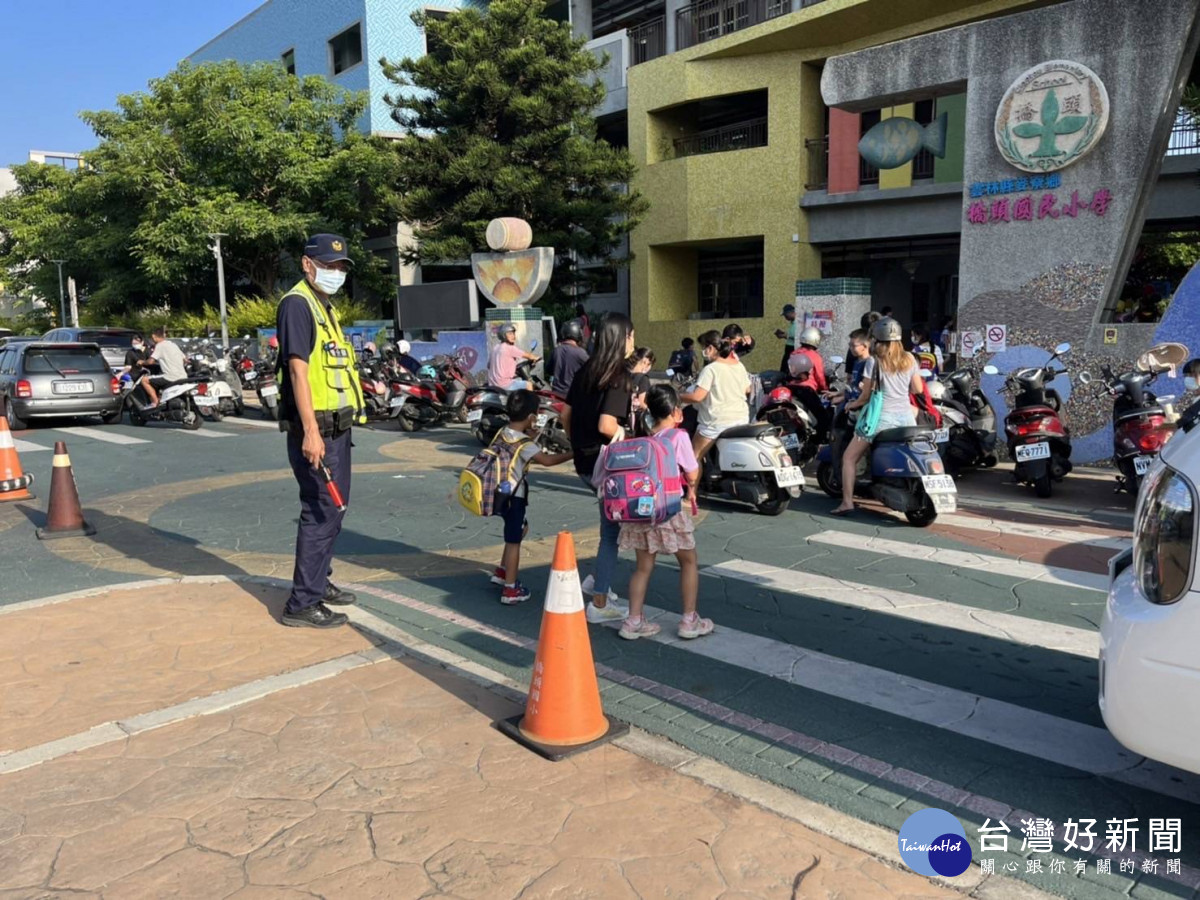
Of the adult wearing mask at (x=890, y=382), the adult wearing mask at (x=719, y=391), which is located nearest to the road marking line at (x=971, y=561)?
the adult wearing mask at (x=890, y=382)

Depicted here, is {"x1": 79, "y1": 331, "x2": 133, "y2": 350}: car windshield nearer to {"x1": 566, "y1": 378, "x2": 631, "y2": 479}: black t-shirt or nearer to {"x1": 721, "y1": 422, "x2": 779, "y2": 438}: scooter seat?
{"x1": 721, "y1": 422, "x2": 779, "y2": 438}: scooter seat

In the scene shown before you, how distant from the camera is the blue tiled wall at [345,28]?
103 feet

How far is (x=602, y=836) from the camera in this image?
10.1 ft

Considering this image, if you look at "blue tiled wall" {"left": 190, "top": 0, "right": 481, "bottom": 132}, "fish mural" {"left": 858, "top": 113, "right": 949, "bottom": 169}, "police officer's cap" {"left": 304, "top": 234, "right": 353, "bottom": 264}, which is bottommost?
"police officer's cap" {"left": 304, "top": 234, "right": 353, "bottom": 264}

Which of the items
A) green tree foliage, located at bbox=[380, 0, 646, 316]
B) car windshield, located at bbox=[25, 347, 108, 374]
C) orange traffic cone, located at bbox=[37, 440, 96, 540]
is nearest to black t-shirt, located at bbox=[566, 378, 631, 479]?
orange traffic cone, located at bbox=[37, 440, 96, 540]

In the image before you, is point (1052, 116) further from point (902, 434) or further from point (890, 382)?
point (902, 434)

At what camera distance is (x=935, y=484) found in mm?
7371

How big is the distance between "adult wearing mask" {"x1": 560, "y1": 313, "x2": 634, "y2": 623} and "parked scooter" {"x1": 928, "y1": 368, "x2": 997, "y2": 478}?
16.2 ft

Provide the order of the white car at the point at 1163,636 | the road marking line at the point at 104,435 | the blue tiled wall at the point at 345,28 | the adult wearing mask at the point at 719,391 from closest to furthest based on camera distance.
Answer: the white car at the point at 1163,636
the adult wearing mask at the point at 719,391
the road marking line at the point at 104,435
the blue tiled wall at the point at 345,28

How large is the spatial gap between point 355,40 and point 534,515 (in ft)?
98.5

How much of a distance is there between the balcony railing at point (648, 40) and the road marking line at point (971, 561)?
2043 cm

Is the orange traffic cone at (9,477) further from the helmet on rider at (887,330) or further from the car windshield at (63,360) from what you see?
the helmet on rider at (887,330)

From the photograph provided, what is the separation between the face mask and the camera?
5203mm

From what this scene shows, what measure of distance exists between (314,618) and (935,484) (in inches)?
191
